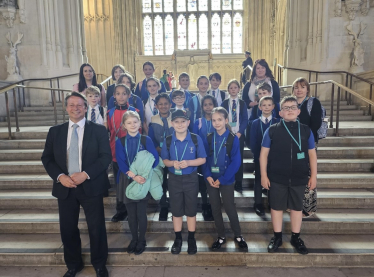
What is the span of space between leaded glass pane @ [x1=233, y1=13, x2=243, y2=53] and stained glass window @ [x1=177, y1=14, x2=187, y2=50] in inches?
169

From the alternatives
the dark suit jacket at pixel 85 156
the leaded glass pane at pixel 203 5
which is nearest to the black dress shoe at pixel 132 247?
the dark suit jacket at pixel 85 156

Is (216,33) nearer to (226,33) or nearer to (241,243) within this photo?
(226,33)

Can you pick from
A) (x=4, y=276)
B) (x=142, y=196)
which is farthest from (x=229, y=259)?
(x=4, y=276)

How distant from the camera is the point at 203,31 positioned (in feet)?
74.4

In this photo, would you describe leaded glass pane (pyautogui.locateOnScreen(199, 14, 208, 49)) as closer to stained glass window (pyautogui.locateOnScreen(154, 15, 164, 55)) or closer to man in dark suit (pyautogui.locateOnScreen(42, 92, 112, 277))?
stained glass window (pyautogui.locateOnScreen(154, 15, 164, 55))

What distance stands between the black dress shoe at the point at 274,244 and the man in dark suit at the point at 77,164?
199cm

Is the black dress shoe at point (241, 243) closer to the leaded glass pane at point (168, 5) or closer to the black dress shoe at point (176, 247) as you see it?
the black dress shoe at point (176, 247)

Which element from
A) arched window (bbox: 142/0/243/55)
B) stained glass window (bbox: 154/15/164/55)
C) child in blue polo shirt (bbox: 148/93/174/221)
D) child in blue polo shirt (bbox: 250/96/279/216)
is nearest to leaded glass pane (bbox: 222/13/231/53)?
arched window (bbox: 142/0/243/55)

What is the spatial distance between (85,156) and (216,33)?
2223 cm

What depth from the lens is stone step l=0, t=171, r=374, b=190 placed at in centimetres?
434

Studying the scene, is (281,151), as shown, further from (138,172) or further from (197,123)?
(138,172)

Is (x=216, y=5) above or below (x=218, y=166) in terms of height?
above

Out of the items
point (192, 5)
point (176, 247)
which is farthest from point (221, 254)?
point (192, 5)

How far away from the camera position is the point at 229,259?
311 cm
